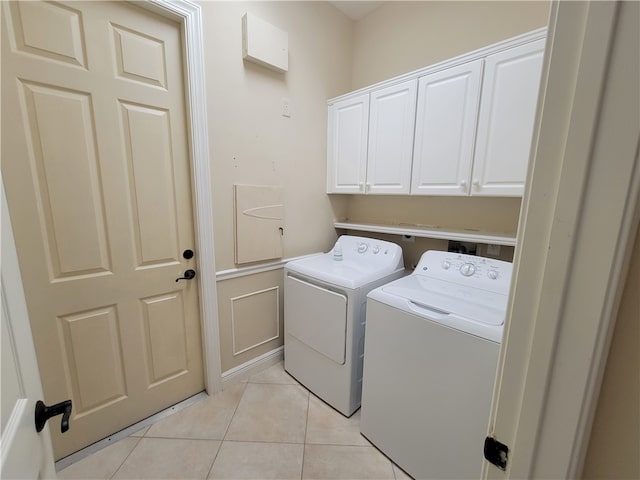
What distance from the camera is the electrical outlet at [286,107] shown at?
201 cm

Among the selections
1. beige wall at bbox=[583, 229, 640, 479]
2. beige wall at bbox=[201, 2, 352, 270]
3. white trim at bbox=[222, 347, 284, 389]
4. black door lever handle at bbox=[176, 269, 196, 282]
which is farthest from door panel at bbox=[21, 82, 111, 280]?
beige wall at bbox=[583, 229, 640, 479]

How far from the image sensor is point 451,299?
135 cm

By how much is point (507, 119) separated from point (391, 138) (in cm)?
70

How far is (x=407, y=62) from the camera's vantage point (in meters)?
2.11

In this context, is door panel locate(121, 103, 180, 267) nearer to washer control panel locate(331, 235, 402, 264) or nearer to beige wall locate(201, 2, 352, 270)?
beige wall locate(201, 2, 352, 270)

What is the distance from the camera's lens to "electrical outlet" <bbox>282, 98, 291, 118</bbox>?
6.60ft

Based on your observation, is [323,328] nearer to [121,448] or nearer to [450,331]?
[450,331]

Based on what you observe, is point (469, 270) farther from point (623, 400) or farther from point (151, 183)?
point (151, 183)

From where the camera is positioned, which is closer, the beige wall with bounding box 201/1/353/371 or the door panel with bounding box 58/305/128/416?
the door panel with bounding box 58/305/128/416

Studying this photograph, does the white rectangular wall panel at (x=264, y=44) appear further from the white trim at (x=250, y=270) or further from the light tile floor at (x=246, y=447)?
the light tile floor at (x=246, y=447)

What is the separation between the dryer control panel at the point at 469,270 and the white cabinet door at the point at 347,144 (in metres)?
0.79

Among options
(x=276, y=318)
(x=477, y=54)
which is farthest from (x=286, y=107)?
(x=276, y=318)

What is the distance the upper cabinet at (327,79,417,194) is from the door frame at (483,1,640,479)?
1506 millimetres

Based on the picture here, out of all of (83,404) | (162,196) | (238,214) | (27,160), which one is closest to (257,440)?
(83,404)
